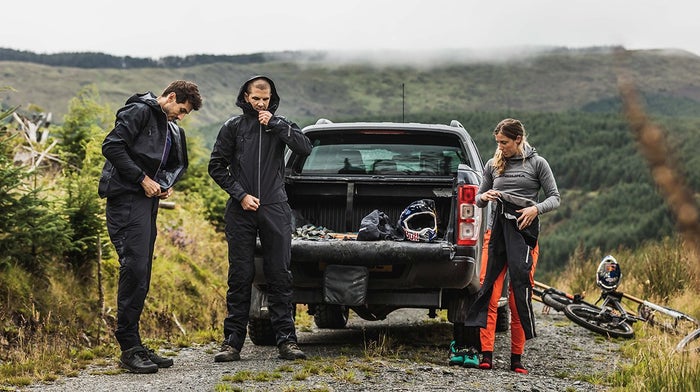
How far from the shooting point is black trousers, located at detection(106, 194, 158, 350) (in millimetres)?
5754

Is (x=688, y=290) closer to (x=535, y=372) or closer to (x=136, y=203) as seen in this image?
(x=535, y=372)

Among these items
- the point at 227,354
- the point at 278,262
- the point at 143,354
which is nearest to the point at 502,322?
the point at 278,262

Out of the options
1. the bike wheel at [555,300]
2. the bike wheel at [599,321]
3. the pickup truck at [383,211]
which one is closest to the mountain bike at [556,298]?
the bike wheel at [555,300]

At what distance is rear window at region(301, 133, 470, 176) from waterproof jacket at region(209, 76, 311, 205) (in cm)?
109

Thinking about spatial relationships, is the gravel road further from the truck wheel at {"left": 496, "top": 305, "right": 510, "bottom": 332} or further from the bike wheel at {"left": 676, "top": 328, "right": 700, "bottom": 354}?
the bike wheel at {"left": 676, "top": 328, "right": 700, "bottom": 354}

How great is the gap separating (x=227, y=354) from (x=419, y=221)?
1.77m

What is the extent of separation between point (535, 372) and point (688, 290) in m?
6.01

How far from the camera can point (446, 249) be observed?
623 centimetres

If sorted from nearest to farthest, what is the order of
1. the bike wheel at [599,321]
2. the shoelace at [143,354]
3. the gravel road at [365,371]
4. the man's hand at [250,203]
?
the gravel road at [365,371]
the shoelace at [143,354]
the man's hand at [250,203]
the bike wheel at [599,321]

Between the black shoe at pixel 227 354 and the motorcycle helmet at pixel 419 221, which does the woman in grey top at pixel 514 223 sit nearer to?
the motorcycle helmet at pixel 419 221

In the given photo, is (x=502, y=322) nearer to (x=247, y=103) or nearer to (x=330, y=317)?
(x=330, y=317)

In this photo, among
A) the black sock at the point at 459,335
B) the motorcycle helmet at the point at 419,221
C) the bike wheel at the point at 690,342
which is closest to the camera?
the bike wheel at the point at 690,342

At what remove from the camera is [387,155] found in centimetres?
727

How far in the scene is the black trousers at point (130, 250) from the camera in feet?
18.9
